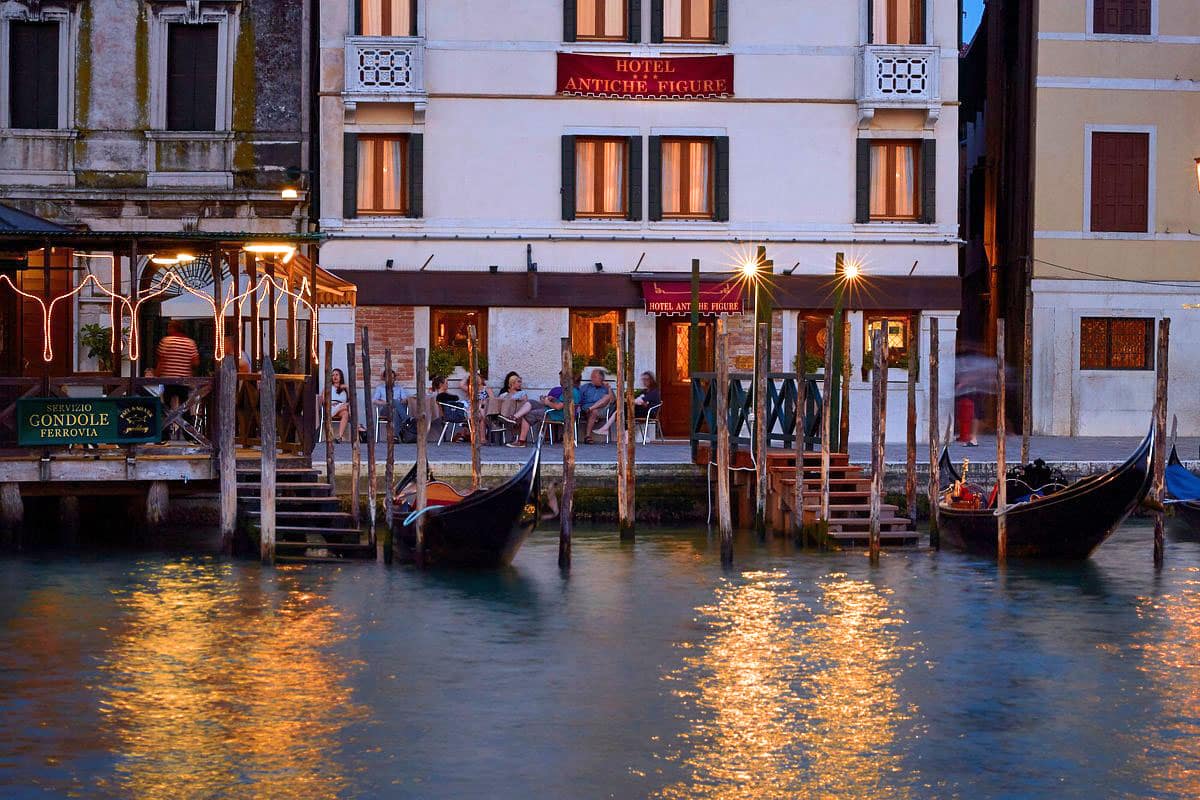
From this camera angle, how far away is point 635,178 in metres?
24.1

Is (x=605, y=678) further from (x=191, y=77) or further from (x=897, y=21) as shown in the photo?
(x=897, y=21)

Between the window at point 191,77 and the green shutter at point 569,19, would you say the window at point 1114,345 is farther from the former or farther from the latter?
the window at point 191,77

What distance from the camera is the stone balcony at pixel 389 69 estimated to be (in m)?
23.5

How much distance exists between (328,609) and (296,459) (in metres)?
2.72

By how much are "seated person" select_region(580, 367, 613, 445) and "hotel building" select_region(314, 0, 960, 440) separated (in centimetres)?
98

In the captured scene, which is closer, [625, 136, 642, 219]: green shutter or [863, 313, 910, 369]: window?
[625, 136, 642, 219]: green shutter

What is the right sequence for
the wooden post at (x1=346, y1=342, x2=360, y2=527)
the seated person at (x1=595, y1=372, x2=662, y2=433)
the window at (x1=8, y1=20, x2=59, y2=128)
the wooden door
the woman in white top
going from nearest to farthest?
the wooden post at (x1=346, y1=342, x2=360, y2=527), the woman in white top, the seated person at (x1=595, y1=372, x2=662, y2=433), the window at (x1=8, y1=20, x2=59, y2=128), the wooden door

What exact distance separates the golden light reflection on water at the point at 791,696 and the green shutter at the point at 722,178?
835 cm

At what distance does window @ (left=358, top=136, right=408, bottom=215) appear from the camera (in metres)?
23.9

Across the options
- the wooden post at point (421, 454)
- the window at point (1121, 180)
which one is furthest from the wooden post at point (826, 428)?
the window at point (1121, 180)

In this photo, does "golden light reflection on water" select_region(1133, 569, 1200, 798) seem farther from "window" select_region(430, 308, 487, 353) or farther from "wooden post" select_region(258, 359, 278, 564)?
"window" select_region(430, 308, 487, 353)

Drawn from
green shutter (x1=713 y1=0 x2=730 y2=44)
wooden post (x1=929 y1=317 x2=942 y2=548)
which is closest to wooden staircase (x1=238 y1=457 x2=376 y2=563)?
wooden post (x1=929 y1=317 x2=942 y2=548)

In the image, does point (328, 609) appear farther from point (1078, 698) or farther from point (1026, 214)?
point (1026, 214)

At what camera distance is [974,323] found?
2948 cm
